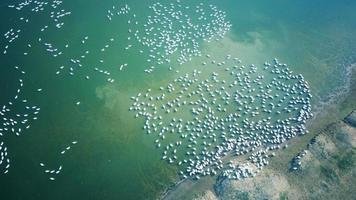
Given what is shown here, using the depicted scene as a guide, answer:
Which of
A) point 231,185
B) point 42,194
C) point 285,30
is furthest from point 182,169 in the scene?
point 285,30

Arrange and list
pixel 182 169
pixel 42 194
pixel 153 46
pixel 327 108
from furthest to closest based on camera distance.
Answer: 1. pixel 153 46
2. pixel 327 108
3. pixel 182 169
4. pixel 42 194

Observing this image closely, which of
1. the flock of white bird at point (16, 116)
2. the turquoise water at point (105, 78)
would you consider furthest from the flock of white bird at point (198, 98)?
the turquoise water at point (105, 78)

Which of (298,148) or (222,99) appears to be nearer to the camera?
(298,148)

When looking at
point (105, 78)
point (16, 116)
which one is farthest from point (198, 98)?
point (16, 116)

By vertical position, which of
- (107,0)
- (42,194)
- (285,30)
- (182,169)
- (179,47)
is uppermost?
(107,0)

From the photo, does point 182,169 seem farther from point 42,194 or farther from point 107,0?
point 107,0

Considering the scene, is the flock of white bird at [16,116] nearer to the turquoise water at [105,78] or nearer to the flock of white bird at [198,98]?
the flock of white bird at [198,98]

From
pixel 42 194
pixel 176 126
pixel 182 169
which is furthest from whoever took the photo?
pixel 176 126

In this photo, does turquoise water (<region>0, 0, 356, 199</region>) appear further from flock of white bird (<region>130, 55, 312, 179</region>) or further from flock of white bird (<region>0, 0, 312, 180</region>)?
flock of white bird (<region>130, 55, 312, 179</region>)
